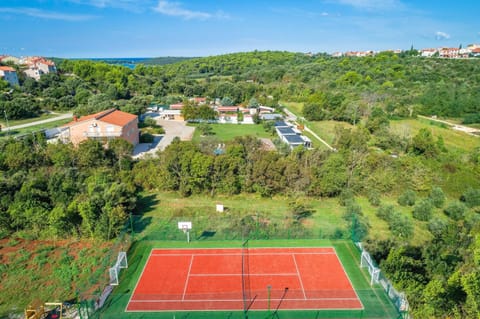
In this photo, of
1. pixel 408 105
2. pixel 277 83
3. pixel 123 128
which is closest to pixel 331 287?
pixel 123 128

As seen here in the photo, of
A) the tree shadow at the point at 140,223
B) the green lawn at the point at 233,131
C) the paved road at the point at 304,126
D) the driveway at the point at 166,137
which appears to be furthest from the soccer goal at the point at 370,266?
the green lawn at the point at 233,131

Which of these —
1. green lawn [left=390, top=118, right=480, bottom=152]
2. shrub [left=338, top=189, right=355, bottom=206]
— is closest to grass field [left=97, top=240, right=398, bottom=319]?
shrub [left=338, top=189, right=355, bottom=206]

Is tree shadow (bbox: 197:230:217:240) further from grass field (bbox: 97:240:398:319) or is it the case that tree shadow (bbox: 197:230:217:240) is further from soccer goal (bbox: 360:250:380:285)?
soccer goal (bbox: 360:250:380:285)

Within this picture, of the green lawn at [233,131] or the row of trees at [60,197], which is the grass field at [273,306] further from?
the green lawn at [233,131]

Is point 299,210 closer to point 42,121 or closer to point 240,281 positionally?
point 240,281

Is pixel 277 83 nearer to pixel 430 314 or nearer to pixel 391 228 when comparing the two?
pixel 391 228

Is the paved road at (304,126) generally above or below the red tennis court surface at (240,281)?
above
